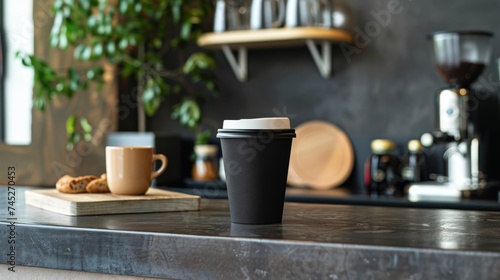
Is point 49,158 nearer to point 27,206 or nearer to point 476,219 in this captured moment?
point 27,206

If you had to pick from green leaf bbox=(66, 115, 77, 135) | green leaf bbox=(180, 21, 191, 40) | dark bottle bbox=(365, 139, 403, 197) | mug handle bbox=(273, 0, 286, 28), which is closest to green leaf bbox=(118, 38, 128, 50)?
green leaf bbox=(180, 21, 191, 40)

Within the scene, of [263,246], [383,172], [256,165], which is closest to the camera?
[263,246]

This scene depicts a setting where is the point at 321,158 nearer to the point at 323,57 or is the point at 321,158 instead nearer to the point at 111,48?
the point at 323,57

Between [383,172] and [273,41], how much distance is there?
0.78 meters

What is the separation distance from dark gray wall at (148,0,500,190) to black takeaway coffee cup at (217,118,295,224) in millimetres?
2288

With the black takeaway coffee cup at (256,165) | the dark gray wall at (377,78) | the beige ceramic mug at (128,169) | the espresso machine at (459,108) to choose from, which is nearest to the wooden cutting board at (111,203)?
the beige ceramic mug at (128,169)

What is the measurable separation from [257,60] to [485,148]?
1172mm

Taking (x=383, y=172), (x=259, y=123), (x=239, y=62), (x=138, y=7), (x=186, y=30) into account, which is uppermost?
(x=138, y=7)

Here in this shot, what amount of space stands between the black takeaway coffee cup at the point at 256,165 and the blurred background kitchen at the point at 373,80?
2.21 metres

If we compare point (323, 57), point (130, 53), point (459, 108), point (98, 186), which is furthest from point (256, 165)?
point (130, 53)

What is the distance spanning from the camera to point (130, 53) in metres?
3.91

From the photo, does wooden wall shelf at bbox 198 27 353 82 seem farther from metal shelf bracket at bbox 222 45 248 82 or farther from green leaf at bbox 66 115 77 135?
green leaf at bbox 66 115 77 135

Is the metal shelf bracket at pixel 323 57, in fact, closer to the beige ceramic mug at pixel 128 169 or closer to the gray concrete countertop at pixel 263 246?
the beige ceramic mug at pixel 128 169

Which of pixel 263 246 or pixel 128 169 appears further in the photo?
pixel 128 169
